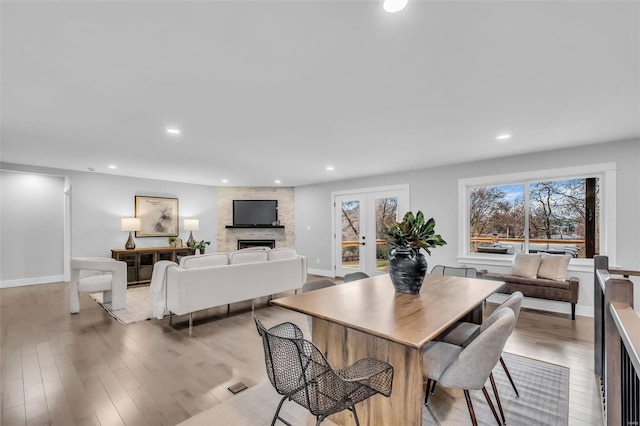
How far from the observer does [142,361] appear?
2.64 metres

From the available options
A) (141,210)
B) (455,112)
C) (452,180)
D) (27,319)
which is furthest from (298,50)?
(141,210)

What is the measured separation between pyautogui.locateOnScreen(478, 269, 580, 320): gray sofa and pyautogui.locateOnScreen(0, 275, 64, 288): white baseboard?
808 centimetres

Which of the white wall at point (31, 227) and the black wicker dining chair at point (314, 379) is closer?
the black wicker dining chair at point (314, 379)

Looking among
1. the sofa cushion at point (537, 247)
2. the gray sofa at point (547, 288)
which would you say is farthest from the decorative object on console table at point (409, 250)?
the sofa cushion at point (537, 247)

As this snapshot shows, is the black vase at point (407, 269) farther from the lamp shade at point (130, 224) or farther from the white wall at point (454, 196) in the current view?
the lamp shade at point (130, 224)

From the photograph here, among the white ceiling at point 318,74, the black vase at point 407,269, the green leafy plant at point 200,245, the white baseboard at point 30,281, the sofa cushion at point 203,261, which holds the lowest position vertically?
the white baseboard at point 30,281

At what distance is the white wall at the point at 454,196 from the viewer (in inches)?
143

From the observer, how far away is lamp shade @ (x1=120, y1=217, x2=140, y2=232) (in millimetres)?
5898

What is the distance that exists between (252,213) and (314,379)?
6.70m

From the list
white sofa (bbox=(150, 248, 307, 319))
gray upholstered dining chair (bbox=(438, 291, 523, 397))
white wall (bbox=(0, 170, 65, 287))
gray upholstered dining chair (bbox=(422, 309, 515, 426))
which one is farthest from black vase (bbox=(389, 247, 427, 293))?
white wall (bbox=(0, 170, 65, 287))

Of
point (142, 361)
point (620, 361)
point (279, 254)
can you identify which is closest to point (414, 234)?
point (620, 361)

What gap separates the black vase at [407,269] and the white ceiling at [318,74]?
1294mm

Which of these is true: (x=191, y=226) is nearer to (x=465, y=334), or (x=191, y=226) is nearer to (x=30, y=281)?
(x=30, y=281)

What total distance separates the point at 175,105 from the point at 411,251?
2.39 metres
